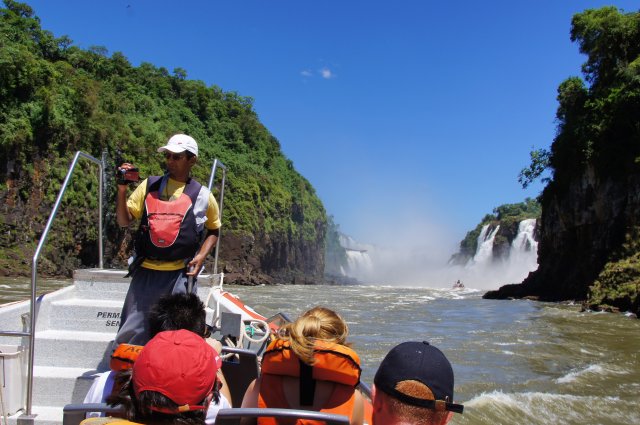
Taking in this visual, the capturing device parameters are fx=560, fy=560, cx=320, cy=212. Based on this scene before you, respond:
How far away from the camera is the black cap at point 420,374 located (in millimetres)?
1406

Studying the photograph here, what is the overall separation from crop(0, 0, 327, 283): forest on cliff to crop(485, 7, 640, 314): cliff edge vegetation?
1840cm

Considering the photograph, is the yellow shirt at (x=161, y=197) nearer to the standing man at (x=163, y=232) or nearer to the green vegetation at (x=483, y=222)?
the standing man at (x=163, y=232)

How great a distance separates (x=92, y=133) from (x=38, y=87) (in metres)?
4.15

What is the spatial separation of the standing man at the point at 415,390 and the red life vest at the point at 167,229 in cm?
173

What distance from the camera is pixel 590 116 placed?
25.2 m

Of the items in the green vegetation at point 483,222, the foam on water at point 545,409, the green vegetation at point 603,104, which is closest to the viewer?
the foam on water at point 545,409

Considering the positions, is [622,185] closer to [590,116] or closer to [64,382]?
[590,116]

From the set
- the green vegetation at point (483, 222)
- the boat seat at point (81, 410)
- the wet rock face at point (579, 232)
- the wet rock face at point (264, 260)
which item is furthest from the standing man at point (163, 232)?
the green vegetation at point (483, 222)

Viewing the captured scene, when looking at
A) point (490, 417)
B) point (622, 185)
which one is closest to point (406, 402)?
point (490, 417)

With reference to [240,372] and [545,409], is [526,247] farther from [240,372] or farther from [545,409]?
[240,372]

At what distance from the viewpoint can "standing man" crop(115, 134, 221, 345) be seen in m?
2.91

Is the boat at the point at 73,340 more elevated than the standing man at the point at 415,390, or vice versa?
Answer: the standing man at the point at 415,390

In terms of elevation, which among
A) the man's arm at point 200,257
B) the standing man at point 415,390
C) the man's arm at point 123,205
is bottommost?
the standing man at point 415,390

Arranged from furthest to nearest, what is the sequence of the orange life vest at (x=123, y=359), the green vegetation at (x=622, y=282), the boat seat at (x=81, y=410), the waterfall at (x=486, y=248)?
1. the waterfall at (x=486, y=248)
2. the green vegetation at (x=622, y=282)
3. the orange life vest at (x=123, y=359)
4. the boat seat at (x=81, y=410)
